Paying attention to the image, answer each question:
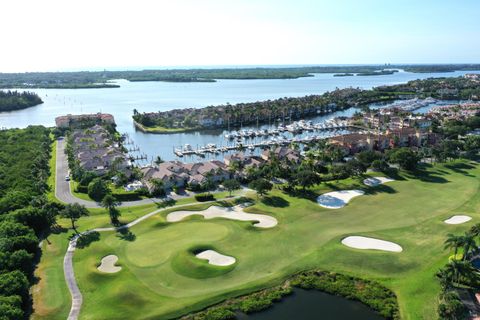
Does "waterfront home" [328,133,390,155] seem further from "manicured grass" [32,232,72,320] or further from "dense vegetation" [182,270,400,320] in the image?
"manicured grass" [32,232,72,320]

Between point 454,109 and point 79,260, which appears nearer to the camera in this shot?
point 79,260

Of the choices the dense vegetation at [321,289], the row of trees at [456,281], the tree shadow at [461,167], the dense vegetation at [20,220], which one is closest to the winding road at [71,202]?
the dense vegetation at [20,220]

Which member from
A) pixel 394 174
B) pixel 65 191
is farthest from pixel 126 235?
pixel 394 174

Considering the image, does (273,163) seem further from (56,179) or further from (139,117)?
(139,117)

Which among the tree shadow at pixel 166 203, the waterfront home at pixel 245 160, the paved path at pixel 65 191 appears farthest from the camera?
the waterfront home at pixel 245 160

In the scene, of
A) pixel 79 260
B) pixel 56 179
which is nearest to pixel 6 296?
pixel 79 260

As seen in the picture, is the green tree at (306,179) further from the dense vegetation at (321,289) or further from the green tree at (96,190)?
the green tree at (96,190)
